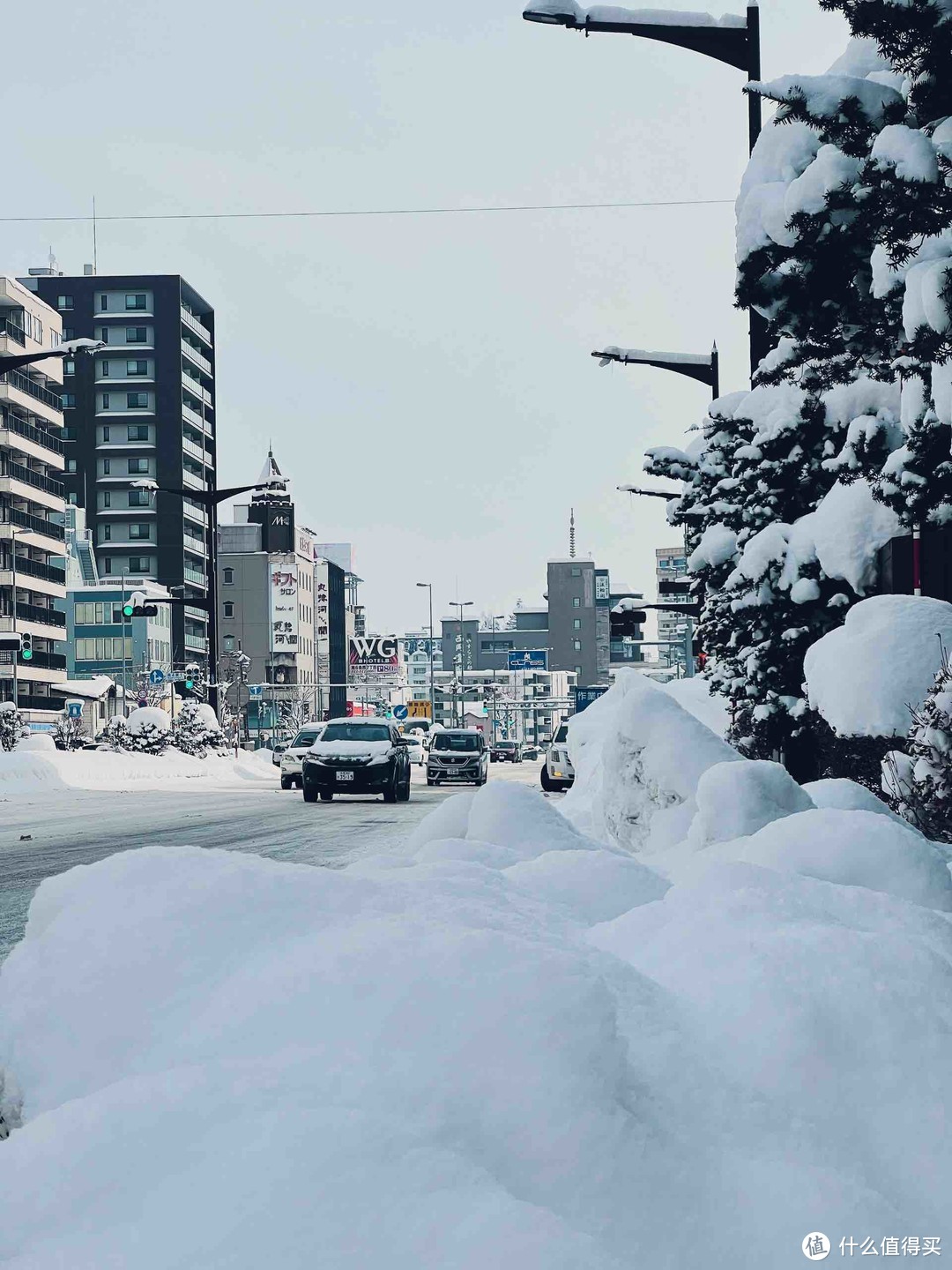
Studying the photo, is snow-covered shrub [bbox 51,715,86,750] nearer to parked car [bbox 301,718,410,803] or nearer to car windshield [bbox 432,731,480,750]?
car windshield [bbox 432,731,480,750]

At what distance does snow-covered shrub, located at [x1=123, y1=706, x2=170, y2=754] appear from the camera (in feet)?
195

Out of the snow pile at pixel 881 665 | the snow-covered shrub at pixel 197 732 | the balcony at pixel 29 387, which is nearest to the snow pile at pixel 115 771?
the snow-covered shrub at pixel 197 732

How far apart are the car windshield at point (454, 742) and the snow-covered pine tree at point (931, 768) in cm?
3859

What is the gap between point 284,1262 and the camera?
2.18 metres

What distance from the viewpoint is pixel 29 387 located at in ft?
318

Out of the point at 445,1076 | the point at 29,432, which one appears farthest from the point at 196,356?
the point at 445,1076

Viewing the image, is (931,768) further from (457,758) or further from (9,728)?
(9,728)

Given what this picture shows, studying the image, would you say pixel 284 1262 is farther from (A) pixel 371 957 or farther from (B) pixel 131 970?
(B) pixel 131 970

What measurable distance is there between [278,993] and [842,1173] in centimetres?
115

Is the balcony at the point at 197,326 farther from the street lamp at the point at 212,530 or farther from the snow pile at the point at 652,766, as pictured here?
the snow pile at the point at 652,766

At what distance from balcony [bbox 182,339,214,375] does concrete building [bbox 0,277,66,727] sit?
4040 centimetres

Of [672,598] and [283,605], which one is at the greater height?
[283,605]

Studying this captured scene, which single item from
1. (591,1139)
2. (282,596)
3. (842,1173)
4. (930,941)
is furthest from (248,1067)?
(282,596)

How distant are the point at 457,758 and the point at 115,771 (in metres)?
11.6
